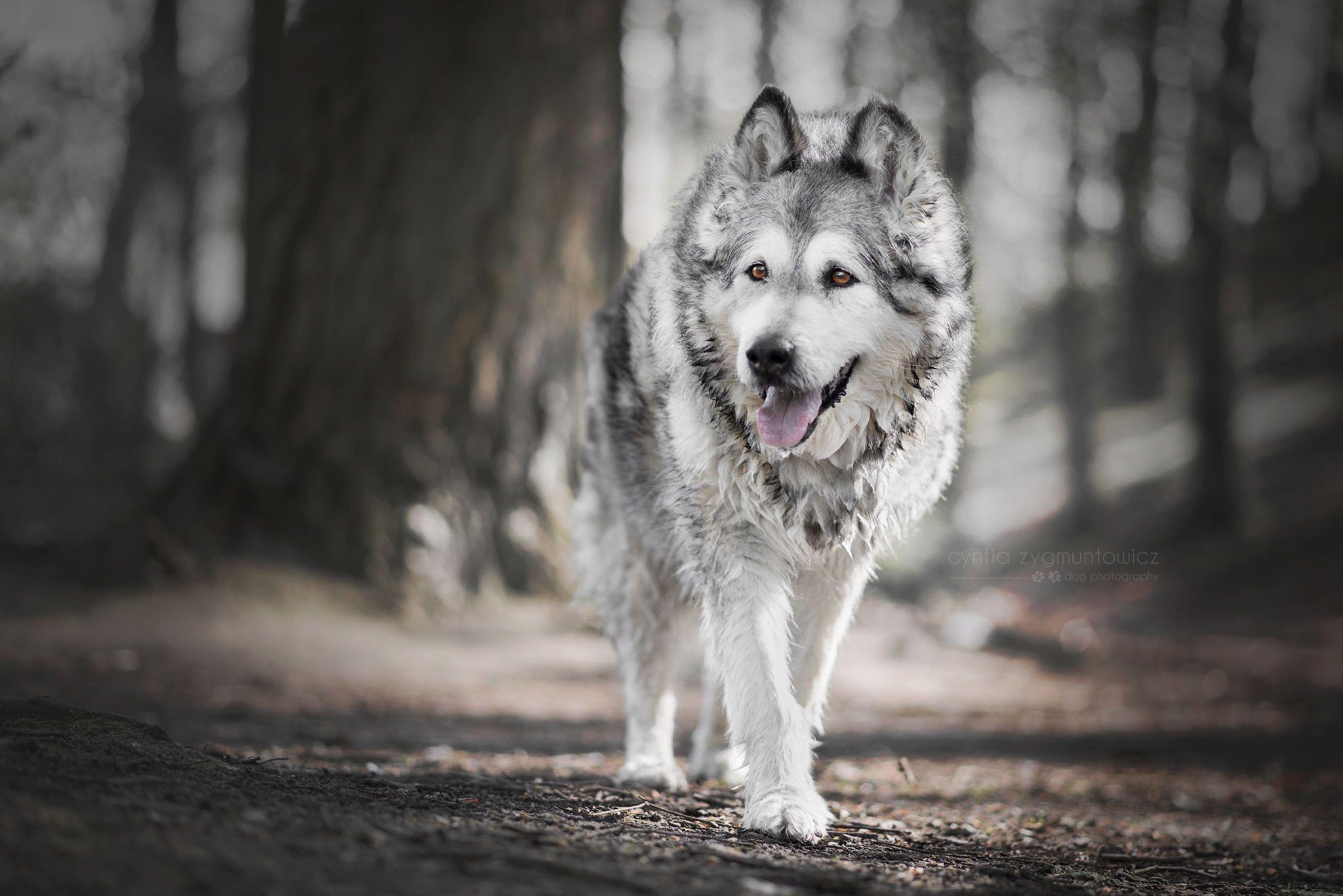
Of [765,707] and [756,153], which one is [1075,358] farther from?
[765,707]

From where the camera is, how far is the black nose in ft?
11.4

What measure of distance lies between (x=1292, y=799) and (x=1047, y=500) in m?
20.7

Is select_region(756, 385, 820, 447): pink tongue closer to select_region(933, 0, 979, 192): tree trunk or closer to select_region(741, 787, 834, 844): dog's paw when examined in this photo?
select_region(741, 787, 834, 844): dog's paw

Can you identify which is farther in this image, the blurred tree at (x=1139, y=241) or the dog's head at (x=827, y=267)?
the blurred tree at (x=1139, y=241)

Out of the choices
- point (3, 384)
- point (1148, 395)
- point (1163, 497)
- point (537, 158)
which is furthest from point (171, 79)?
point (1148, 395)

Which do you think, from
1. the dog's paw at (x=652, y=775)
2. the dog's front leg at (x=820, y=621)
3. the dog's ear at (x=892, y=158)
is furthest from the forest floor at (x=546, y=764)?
the dog's ear at (x=892, y=158)

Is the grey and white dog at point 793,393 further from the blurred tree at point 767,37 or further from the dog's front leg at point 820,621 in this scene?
the blurred tree at point 767,37

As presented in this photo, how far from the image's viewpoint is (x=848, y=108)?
14.6 feet

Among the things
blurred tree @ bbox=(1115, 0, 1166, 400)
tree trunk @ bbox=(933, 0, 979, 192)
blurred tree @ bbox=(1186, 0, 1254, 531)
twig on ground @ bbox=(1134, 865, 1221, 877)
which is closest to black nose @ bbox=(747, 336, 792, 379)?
twig on ground @ bbox=(1134, 865, 1221, 877)

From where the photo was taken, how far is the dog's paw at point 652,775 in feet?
13.6

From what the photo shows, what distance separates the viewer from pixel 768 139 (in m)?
3.90

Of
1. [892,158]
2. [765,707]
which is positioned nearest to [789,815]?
[765,707]

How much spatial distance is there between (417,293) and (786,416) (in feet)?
18.1

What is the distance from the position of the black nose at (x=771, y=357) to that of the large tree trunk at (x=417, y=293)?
17.2 ft
